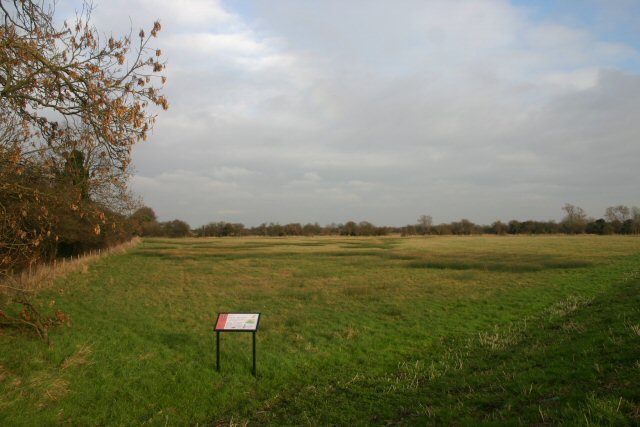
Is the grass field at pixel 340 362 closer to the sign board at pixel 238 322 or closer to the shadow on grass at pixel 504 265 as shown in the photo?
the sign board at pixel 238 322

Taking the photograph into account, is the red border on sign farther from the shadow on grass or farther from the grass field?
the shadow on grass

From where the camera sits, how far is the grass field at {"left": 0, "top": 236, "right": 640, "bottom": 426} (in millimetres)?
7060

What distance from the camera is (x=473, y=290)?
2348cm

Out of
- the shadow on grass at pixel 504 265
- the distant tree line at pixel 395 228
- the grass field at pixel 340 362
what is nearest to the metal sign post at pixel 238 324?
the grass field at pixel 340 362

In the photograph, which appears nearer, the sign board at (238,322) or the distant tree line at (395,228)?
the sign board at (238,322)

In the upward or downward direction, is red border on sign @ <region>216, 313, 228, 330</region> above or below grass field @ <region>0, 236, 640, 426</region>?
above

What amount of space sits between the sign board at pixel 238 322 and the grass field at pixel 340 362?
128 cm

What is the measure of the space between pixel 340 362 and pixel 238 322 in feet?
10.3

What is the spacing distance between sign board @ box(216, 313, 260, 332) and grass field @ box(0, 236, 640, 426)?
128 centimetres

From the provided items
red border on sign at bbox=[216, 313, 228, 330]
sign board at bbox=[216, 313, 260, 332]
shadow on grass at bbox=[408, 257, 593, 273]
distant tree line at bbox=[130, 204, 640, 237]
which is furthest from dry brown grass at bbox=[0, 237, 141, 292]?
distant tree line at bbox=[130, 204, 640, 237]

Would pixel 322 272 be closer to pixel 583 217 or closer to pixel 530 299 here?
pixel 530 299

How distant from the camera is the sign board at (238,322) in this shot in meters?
9.78

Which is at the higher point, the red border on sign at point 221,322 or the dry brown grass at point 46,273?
the red border on sign at point 221,322

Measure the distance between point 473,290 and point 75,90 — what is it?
72.0 feet
